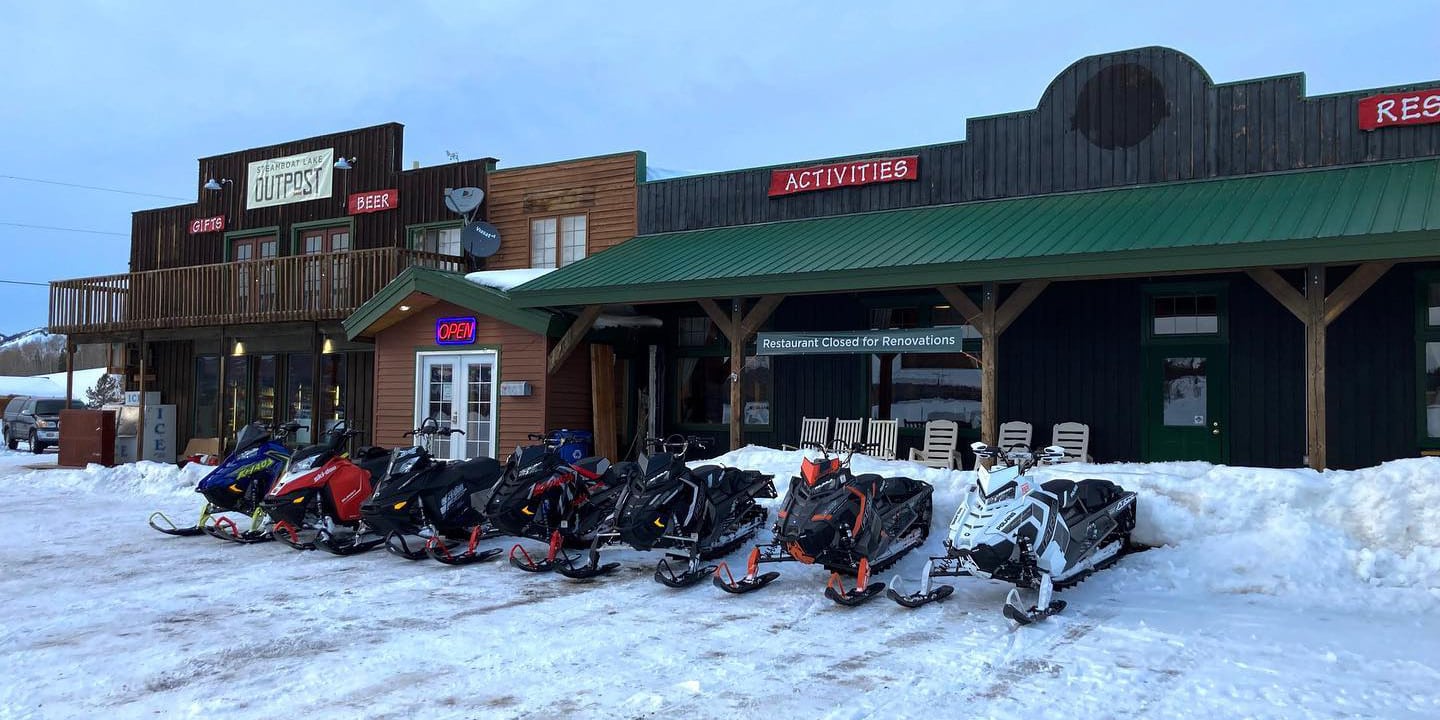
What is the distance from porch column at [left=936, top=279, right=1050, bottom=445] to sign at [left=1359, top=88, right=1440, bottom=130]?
4166 millimetres

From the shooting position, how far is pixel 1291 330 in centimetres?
1170

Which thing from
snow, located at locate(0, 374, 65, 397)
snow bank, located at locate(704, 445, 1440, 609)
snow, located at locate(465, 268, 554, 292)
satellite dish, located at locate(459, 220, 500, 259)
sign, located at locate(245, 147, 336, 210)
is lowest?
snow bank, located at locate(704, 445, 1440, 609)

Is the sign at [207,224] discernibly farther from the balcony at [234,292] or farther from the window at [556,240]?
the window at [556,240]

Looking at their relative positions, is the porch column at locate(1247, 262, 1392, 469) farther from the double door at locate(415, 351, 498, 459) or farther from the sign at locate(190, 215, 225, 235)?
the sign at locate(190, 215, 225, 235)

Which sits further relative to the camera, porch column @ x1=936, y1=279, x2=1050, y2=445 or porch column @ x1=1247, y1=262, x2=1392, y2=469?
porch column @ x1=936, y1=279, x2=1050, y2=445

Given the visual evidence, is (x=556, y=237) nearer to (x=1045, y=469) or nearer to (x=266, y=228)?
(x=266, y=228)

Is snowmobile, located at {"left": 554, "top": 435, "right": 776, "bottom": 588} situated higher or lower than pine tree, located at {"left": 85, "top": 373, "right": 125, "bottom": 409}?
→ lower

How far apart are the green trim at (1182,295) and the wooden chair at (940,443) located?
2532 millimetres

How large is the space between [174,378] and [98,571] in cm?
1600

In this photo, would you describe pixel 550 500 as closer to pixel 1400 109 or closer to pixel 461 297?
pixel 461 297

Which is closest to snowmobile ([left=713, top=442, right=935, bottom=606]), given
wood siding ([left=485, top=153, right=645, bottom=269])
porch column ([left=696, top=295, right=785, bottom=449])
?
porch column ([left=696, top=295, right=785, bottom=449])

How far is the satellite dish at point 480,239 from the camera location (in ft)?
59.5

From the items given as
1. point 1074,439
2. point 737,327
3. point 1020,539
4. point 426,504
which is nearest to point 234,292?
point 737,327

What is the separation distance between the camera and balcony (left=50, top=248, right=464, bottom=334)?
18.1 meters
